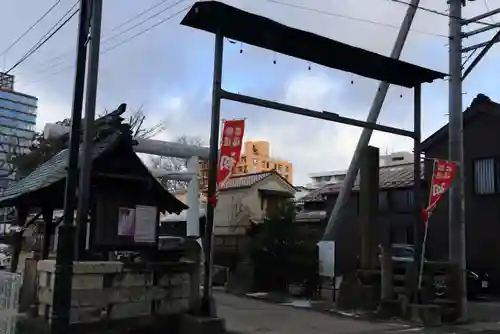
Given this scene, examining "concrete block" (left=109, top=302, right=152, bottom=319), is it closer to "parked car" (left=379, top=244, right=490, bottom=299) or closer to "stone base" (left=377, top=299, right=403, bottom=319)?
"stone base" (left=377, top=299, right=403, bottom=319)

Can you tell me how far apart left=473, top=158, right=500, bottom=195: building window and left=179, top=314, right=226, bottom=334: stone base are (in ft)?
54.7

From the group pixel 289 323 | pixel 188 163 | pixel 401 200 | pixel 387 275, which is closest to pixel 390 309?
pixel 387 275

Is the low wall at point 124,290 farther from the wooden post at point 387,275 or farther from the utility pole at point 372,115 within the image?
the utility pole at point 372,115

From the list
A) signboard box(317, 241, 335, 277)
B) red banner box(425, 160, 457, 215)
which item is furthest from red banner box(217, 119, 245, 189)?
signboard box(317, 241, 335, 277)

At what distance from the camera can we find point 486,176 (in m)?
23.3

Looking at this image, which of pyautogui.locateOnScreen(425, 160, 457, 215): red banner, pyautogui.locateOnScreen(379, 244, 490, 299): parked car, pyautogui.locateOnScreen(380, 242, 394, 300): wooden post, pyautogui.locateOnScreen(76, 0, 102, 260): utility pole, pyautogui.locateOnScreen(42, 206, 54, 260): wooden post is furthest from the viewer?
pyautogui.locateOnScreen(379, 244, 490, 299): parked car

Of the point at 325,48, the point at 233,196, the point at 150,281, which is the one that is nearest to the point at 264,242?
the point at 325,48

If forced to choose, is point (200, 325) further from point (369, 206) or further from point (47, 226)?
point (369, 206)

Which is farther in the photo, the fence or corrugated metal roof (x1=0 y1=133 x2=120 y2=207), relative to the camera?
corrugated metal roof (x1=0 y1=133 x2=120 y2=207)

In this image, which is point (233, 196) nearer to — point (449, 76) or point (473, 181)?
point (473, 181)

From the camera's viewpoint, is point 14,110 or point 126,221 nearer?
point 126,221

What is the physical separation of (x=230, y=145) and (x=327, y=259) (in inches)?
253

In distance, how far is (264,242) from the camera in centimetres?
1906

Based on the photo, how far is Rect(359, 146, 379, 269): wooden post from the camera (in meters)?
15.4
